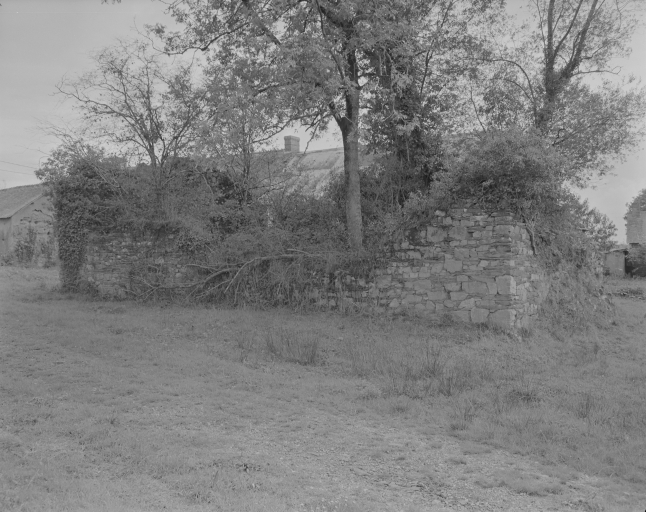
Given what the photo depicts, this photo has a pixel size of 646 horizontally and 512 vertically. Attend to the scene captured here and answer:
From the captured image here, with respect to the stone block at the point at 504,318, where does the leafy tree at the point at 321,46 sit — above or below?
above

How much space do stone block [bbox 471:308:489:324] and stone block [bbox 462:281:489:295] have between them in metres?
0.37

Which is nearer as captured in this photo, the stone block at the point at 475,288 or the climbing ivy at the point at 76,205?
the stone block at the point at 475,288

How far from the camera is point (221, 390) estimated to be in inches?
294

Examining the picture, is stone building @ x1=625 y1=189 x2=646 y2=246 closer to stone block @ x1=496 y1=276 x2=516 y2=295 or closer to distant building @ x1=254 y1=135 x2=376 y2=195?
distant building @ x1=254 y1=135 x2=376 y2=195

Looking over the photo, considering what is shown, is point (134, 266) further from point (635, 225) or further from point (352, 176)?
point (635, 225)

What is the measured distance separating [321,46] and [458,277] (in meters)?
5.77

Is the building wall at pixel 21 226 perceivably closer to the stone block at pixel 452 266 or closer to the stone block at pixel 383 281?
the stone block at pixel 383 281

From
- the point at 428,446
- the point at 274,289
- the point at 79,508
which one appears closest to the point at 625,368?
the point at 428,446

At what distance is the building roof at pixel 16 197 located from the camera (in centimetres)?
3575

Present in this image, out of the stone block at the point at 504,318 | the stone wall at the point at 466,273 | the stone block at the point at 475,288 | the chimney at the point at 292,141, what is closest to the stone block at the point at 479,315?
the stone wall at the point at 466,273

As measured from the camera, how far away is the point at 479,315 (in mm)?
11906

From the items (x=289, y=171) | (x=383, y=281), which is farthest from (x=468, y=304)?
(x=289, y=171)

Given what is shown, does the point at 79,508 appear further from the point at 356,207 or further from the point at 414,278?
the point at 356,207

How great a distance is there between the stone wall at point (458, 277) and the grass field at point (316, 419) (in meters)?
0.72
